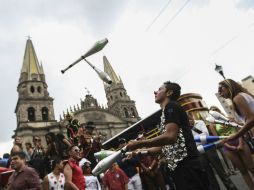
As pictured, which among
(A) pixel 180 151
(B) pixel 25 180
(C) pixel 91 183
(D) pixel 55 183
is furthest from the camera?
(C) pixel 91 183

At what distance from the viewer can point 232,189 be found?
14.7ft

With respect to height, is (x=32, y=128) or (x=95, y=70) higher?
(x=32, y=128)

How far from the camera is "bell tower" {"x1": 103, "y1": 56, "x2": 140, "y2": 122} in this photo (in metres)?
49.7

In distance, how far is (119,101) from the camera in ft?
167

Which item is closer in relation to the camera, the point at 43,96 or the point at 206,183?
the point at 206,183

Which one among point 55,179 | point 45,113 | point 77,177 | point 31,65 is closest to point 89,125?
point 55,179

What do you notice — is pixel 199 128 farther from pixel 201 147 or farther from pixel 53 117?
pixel 53 117

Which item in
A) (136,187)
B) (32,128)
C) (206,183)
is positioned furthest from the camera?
(32,128)

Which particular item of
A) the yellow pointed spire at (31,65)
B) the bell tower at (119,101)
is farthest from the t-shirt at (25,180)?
the bell tower at (119,101)

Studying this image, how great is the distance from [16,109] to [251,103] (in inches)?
1685

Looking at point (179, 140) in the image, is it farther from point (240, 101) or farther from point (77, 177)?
point (77, 177)

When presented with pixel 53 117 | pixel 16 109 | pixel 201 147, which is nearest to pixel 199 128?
pixel 201 147

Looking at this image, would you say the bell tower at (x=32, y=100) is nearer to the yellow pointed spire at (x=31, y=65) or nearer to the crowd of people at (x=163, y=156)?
the yellow pointed spire at (x=31, y=65)

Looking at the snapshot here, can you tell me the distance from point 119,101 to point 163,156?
1852 inches
